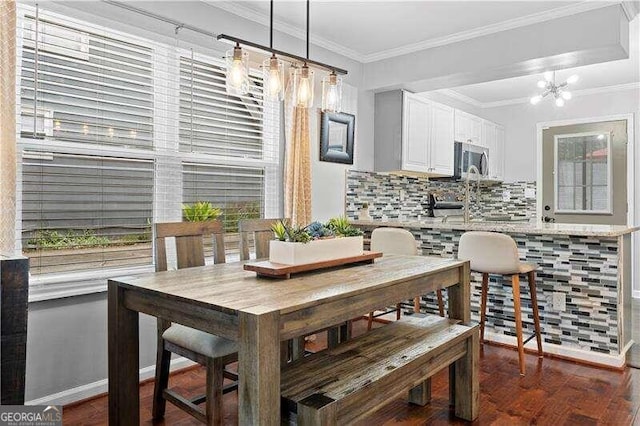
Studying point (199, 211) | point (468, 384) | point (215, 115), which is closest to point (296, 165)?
point (215, 115)

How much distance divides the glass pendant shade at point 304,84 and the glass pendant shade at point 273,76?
0.10 m

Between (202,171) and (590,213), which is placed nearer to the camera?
(202,171)

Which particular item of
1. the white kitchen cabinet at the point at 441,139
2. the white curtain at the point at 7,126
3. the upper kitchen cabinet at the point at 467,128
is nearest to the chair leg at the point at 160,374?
the white curtain at the point at 7,126

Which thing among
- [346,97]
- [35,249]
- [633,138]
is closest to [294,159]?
[346,97]

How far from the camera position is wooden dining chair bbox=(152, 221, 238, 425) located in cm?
201

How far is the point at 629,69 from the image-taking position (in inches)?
186

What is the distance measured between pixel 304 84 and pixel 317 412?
161 centimetres

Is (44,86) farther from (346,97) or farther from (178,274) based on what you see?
(346,97)

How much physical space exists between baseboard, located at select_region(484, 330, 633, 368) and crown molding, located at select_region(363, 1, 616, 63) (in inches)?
97.3

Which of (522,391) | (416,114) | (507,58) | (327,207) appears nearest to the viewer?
(522,391)

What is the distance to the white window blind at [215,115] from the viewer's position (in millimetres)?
→ 3154

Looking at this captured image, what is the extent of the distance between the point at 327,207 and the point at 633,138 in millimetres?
3832

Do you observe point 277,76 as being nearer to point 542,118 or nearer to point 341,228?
point 341,228

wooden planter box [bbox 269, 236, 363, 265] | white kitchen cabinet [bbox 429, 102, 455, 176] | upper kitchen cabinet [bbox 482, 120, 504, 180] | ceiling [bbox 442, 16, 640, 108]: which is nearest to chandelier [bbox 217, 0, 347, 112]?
wooden planter box [bbox 269, 236, 363, 265]
